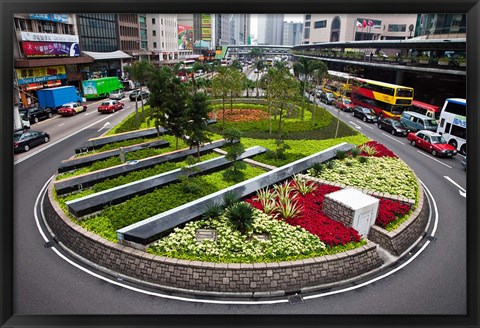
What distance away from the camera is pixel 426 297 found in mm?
9750

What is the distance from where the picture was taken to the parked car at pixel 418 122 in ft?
96.2

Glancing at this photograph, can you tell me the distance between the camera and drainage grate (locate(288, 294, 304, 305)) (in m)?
9.60

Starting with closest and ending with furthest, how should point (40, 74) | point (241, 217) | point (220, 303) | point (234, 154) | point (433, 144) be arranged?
1. point (220, 303)
2. point (241, 217)
3. point (234, 154)
4. point (433, 144)
5. point (40, 74)

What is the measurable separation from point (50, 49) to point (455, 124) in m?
40.3

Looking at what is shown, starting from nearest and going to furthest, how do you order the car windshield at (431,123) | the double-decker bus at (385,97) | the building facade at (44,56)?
the car windshield at (431,123), the building facade at (44,56), the double-decker bus at (385,97)

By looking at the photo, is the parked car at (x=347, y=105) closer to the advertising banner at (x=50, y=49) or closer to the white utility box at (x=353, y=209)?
the white utility box at (x=353, y=209)

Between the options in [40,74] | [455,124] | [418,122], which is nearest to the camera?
[455,124]

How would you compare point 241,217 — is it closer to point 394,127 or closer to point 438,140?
point 438,140

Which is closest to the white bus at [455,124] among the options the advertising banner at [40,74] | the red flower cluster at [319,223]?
the red flower cluster at [319,223]

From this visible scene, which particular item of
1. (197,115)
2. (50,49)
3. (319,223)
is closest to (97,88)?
(50,49)

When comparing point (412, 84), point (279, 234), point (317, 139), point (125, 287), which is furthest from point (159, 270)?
point (412, 84)

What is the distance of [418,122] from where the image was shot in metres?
30.1

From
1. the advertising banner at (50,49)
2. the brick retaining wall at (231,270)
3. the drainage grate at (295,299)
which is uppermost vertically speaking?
the advertising banner at (50,49)

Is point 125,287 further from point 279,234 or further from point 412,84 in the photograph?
point 412,84
